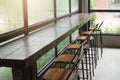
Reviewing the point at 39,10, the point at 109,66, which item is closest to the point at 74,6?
the point at 109,66

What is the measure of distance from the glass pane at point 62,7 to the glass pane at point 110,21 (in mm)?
1718

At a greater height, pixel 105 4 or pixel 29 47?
pixel 105 4

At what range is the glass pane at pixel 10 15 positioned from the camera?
2396 millimetres

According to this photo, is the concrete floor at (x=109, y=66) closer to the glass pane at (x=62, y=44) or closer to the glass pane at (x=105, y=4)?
the glass pane at (x=62, y=44)

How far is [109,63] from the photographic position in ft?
15.7

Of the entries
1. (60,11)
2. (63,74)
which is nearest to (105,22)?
(60,11)

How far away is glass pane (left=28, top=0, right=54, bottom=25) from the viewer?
121 inches

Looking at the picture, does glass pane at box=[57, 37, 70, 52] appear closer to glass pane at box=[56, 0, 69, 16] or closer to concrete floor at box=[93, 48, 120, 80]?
glass pane at box=[56, 0, 69, 16]

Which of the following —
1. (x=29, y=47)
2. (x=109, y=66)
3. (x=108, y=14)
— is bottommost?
(x=109, y=66)

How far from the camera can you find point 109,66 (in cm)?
460

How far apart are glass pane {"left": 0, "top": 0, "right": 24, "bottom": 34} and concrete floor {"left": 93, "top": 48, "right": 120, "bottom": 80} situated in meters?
1.95

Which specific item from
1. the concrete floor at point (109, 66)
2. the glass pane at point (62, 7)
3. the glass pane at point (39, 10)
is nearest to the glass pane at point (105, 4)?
the concrete floor at point (109, 66)

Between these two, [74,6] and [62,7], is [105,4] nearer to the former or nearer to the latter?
[74,6]

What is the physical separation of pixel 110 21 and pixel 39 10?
11.1 feet
